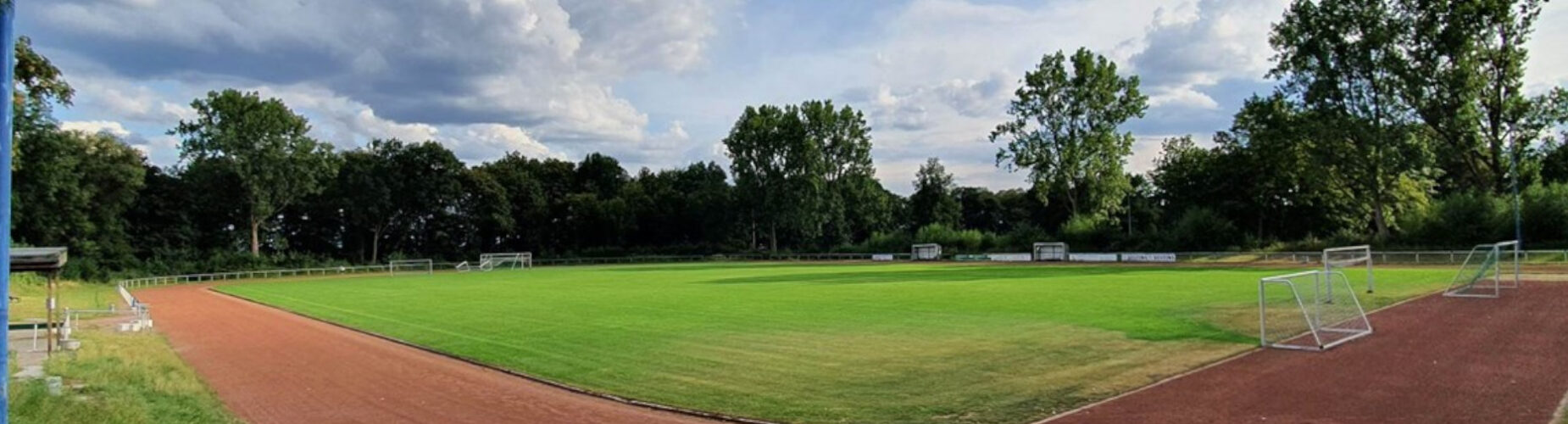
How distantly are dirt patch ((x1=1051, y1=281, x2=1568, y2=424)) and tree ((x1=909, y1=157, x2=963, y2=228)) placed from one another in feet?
303

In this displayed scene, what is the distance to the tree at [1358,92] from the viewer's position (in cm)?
5366

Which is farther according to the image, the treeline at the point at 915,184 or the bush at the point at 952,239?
the bush at the point at 952,239

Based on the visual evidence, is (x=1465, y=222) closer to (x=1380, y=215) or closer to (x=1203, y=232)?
(x=1380, y=215)

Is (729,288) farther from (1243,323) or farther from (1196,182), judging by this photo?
(1196,182)

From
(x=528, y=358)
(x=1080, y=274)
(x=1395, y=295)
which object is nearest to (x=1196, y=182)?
(x=1080, y=274)

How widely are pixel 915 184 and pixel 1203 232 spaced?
50.9m

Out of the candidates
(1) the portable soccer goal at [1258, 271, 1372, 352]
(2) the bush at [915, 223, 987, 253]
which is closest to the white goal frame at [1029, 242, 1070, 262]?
(2) the bush at [915, 223, 987, 253]

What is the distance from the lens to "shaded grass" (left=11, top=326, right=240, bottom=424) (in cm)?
899

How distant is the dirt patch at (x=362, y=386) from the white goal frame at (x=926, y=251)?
65.1 metres

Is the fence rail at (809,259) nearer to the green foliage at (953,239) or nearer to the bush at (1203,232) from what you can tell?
the bush at (1203,232)

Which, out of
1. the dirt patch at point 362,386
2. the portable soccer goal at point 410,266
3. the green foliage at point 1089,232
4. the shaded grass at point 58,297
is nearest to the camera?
the dirt patch at point 362,386

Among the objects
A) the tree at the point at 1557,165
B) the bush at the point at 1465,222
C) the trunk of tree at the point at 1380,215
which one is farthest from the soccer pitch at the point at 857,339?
the tree at the point at 1557,165

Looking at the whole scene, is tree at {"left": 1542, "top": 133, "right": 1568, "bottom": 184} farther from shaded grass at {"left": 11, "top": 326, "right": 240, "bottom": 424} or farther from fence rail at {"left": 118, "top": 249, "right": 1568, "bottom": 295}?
shaded grass at {"left": 11, "top": 326, "right": 240, "bottom": 424}

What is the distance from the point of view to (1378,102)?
55188 mm
